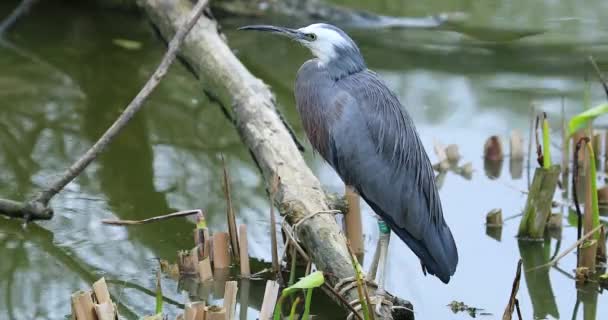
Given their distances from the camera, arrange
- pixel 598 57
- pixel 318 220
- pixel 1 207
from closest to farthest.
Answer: pixel 318 220 → pixel 1 207 → pixel 598 57

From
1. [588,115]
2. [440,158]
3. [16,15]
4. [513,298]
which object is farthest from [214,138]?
[588,115]

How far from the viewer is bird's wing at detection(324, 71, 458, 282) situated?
14.2ft

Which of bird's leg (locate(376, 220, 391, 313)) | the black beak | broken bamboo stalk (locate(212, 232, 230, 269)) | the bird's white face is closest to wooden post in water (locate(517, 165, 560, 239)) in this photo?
bird's leg (locate(376, 220, 391, 313))

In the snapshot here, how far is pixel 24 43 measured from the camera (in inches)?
316

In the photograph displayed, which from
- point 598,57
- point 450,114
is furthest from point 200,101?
point 598,57

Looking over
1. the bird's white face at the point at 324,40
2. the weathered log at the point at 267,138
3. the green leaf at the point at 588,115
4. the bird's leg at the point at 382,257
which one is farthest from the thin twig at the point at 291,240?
the green leaf at the point at 588,115

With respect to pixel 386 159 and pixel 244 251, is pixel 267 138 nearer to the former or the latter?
pixel 244 251

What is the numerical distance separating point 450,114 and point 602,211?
6.19 feet

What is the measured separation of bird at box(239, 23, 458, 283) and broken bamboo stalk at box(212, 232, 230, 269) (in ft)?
2.13

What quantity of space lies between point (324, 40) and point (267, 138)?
0.77 meters

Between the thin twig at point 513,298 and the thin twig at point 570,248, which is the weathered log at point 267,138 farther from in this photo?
the thin twig at point 570,248

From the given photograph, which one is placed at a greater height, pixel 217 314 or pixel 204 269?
pixel 217 314

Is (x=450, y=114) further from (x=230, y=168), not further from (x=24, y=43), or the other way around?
(x=24, y=43)

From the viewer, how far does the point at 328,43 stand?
4367mm
